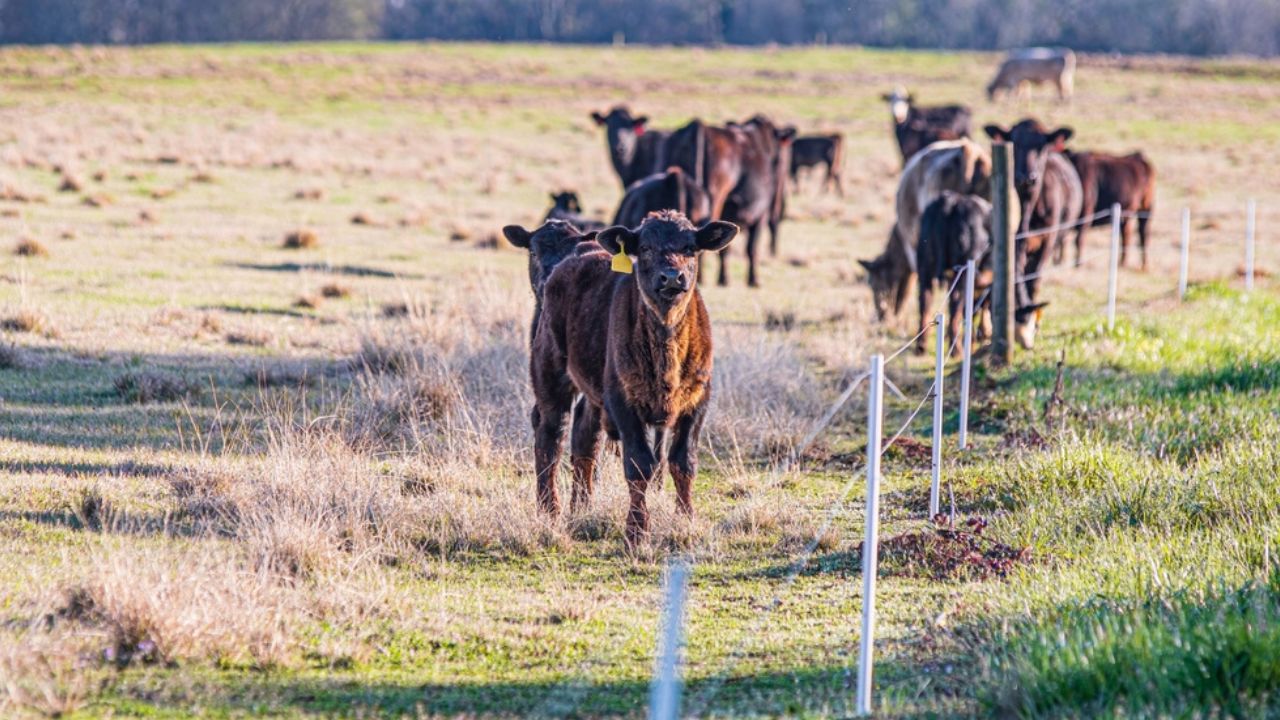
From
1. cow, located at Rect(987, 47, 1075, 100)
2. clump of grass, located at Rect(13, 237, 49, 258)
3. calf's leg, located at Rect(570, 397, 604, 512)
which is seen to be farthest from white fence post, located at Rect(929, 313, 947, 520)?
cow, located at Rect(987, 47, 1075, 100)

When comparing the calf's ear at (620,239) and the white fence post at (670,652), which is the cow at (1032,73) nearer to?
the calf's ear at (620,239)

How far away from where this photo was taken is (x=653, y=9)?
301 ft

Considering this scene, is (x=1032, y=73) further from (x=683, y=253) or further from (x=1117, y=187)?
(x=683, y=253)

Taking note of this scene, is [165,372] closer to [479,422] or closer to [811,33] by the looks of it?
[479,422]

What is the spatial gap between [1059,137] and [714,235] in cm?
1066

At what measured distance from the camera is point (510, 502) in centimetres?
692

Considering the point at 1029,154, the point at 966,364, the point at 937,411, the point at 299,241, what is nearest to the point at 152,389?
the point at 966,364

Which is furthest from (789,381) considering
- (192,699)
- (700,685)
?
(192,699)

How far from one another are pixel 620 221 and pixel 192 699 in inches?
354

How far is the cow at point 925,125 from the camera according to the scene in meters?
25.5

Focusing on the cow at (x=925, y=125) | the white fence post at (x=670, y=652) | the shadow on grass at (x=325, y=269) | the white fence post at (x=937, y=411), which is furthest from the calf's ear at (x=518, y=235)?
the cow at (x=925, y=125)

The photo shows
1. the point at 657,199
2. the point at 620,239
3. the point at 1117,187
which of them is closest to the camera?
the point at 620,239

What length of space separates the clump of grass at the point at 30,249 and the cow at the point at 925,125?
1445 centimetres

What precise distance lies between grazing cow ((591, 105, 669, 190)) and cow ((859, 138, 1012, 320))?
16.4 ft
